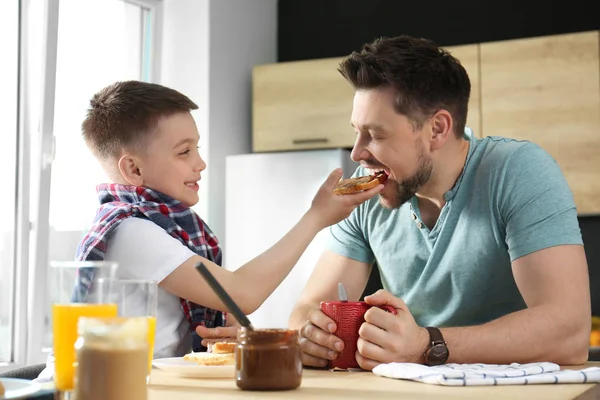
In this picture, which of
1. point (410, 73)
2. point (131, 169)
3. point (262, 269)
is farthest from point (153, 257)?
point (410, 73)

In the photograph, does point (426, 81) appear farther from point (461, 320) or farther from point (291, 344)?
point (291, 344)

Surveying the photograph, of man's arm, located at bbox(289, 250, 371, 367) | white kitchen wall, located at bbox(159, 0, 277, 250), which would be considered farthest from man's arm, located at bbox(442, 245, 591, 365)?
white kitchen wall, located at bbox(159, 0, 277, 250)

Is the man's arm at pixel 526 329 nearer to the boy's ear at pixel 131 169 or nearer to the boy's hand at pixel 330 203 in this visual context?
the boy's hand at pixel 330 203

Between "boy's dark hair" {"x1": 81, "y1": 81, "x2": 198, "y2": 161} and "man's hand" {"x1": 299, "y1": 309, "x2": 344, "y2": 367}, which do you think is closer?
"man's hand" {"x1": 299, "y1": 309, "x2": 344, "y2": 367}

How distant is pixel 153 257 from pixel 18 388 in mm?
703

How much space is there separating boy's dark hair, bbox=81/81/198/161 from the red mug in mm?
695

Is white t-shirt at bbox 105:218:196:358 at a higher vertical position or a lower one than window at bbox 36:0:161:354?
lower

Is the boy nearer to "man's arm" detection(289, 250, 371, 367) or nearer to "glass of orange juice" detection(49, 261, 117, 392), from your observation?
"man's arm" detection(289, 250, 371, 367)

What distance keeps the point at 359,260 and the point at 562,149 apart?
2381 millimetres

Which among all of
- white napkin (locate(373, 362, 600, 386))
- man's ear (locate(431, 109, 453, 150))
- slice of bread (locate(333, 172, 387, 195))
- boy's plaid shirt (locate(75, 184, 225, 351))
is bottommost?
white napkin (locate(373, 362, 600, 386))

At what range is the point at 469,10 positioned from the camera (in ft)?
16.1

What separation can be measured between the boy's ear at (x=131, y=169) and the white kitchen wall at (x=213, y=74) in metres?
2.73

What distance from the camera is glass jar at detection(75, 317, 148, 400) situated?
1.02 m

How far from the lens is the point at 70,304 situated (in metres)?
1.08
